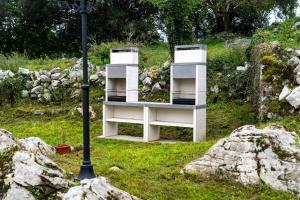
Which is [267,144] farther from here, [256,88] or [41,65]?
[41,65]

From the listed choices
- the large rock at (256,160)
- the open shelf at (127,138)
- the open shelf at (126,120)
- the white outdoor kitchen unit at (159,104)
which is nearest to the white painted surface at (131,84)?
the white outdoor kitchen unit at (159,104)

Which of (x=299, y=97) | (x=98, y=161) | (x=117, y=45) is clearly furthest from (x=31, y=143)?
(x=117, y=45)

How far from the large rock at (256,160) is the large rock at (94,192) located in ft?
5.95

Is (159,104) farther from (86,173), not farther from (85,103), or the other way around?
(86,173)

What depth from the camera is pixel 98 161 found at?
311 inches

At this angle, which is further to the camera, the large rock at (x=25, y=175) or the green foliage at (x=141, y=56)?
the green foliage at (x=141, y=56)

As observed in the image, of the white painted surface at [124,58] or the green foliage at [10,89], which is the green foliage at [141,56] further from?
the white painted surface at [124,58]

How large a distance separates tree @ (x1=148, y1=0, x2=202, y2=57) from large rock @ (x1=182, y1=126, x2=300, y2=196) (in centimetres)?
816

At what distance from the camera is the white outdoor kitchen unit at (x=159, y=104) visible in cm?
1108

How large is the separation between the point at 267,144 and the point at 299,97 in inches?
133

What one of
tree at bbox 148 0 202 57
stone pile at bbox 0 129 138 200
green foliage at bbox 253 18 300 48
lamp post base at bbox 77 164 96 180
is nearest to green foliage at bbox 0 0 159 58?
tree at bbox 148 0 202 57

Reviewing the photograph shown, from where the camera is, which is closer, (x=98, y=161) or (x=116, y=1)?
(x=98, y=161)

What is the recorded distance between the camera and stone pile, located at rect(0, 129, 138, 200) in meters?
4.93

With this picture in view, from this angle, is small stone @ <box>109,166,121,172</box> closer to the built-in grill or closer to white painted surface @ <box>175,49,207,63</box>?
the built-in grill
